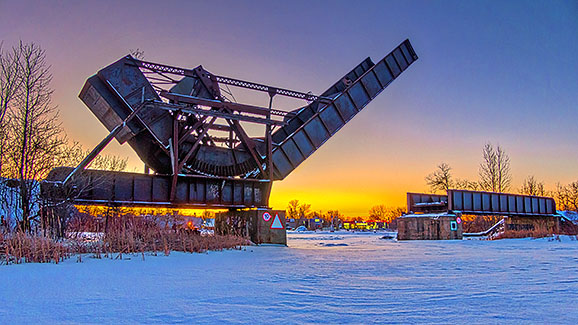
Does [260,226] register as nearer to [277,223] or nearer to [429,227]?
[277,223]

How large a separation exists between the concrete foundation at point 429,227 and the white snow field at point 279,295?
16.7 metres

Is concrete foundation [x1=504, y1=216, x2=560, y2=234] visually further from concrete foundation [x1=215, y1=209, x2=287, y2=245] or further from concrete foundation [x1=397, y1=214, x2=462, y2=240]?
concrete foundation [x1=215, y1=209, x2=287, y2=245]

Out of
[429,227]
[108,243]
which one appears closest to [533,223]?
[429,227]

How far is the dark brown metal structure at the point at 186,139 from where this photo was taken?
13914mm

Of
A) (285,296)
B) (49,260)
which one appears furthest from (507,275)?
(49,260)

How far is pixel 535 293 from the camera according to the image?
4559 mm

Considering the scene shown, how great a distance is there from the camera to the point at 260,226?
51.5 feet

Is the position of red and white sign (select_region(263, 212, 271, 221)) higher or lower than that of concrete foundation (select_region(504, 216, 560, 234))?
higher

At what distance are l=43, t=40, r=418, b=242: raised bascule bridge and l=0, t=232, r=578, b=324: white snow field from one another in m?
7.39

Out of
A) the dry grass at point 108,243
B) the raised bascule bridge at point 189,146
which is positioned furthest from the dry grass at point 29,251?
the raised bascule bridge at point 189,146

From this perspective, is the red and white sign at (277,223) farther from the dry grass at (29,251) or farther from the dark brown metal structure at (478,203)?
the dark brown metal structure at (478,203)

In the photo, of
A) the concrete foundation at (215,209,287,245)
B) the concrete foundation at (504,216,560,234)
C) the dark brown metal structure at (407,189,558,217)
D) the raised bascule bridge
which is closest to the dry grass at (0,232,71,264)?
the raised bascule bridge

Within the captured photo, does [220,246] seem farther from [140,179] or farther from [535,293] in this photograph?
[535,293]

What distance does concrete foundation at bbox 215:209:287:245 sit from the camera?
51.5 ft
